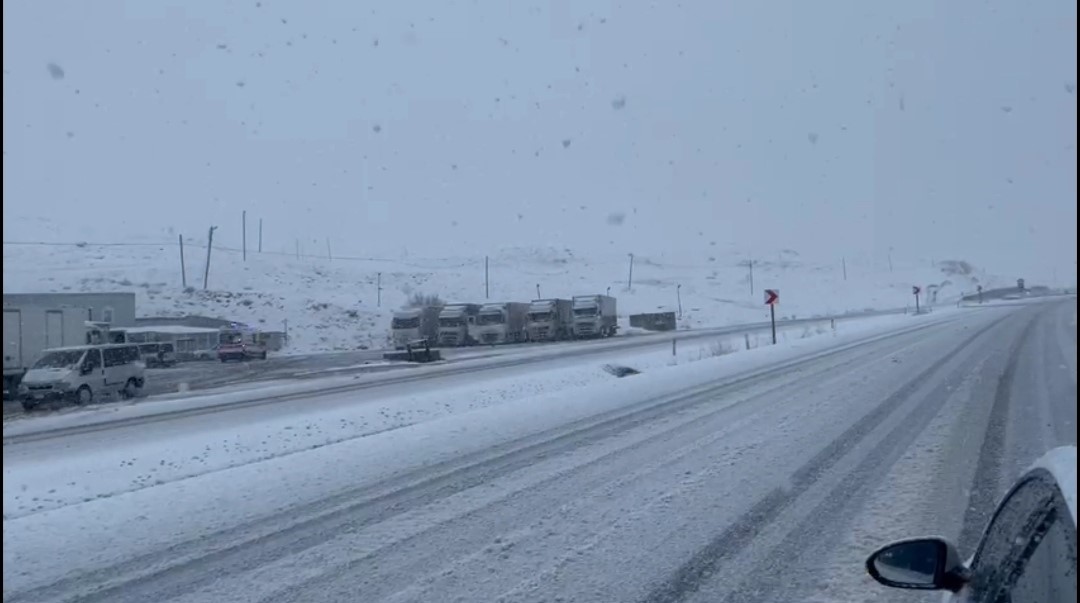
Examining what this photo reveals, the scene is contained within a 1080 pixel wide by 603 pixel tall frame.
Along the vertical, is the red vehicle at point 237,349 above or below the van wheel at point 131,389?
above

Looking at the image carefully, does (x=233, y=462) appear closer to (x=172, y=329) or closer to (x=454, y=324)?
(x=454, y=324)

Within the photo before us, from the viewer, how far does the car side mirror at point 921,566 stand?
383 cm

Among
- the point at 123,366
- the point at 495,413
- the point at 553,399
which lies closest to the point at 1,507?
the point at 495,413

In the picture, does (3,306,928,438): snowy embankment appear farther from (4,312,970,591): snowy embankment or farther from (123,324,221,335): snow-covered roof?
(123,324,221,335): snow-covered roof

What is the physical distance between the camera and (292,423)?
65.0 ft

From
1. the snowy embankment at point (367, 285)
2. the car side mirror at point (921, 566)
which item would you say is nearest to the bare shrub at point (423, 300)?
the snowy embankment at point (367, 285)

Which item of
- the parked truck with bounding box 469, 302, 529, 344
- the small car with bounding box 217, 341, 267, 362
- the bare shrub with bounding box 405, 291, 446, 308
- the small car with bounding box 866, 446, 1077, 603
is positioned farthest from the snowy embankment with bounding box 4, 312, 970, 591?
the bare shrub with bounding box 405, 291, 446, 308

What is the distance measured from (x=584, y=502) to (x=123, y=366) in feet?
85.6

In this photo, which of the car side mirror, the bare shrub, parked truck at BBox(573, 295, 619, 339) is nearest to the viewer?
the car side mirror

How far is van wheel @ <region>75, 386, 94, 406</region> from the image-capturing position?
31469 millimetres

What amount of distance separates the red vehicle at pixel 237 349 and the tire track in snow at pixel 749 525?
41.3 m

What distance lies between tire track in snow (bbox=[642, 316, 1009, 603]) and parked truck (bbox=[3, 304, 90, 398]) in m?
28.4

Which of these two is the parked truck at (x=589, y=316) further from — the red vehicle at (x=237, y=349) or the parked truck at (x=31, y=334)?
the parked truck at (x=31, y=334)

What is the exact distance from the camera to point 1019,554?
3484 millimetres
